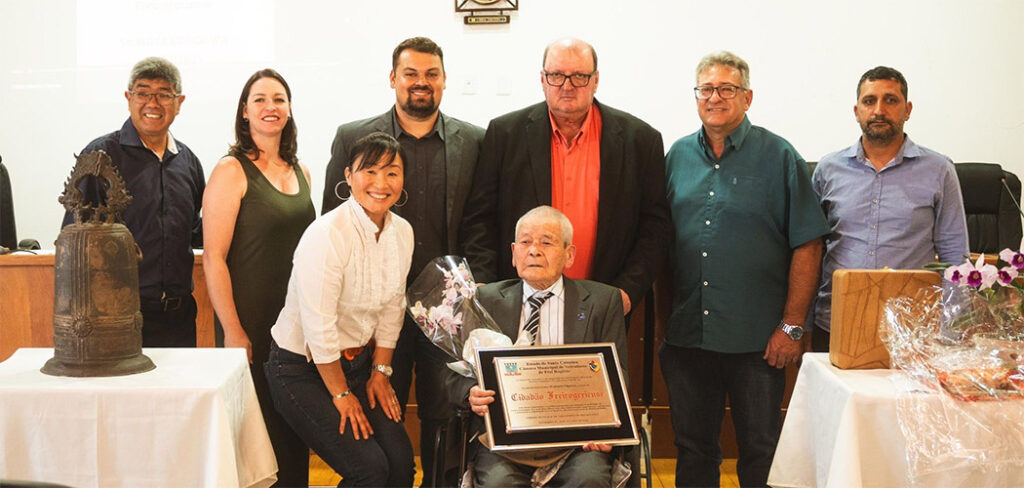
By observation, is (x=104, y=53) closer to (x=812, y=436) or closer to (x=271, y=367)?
(x=271, y=367)

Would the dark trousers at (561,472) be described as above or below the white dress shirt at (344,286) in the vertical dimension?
below

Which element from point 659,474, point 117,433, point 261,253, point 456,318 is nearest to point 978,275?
point 456,318

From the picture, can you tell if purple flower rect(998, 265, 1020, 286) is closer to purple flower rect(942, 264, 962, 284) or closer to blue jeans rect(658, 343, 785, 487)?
purple flower rect(942, 264, 962, 284)

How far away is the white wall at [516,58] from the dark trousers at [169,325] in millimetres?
2447

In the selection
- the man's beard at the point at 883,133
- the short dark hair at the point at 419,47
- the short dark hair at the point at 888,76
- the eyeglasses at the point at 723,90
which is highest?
the short dark hair at the point at 419,47

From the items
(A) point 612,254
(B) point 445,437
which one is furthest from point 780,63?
(B) point 445,437

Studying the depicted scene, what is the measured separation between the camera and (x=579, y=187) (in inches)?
123

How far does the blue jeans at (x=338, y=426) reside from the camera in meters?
2.52

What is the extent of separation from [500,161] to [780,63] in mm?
2985

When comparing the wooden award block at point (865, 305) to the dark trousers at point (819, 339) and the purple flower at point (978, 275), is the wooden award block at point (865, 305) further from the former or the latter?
the dark trousers at point (819, 339)

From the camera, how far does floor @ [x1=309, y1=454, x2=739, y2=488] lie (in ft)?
12.2

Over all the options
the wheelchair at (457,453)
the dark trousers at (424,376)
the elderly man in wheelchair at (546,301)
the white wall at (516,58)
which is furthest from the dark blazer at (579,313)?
the white wall at (516,58)

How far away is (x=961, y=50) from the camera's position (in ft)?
17.6

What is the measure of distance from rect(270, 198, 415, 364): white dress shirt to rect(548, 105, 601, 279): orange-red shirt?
0.67 meters
